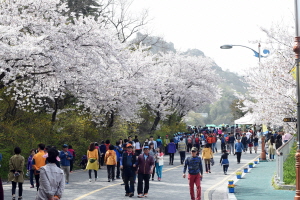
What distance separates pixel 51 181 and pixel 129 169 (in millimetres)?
7231

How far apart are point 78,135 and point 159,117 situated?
17747 mm

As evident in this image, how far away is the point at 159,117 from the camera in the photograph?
43.8 metres

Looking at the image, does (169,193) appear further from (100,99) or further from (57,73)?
(100,99)

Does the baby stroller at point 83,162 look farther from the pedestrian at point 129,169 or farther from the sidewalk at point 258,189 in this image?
the pedestrian at point 129,169

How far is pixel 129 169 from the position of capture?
14.6 meters

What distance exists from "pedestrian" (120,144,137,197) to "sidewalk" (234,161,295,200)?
3413 millimetres

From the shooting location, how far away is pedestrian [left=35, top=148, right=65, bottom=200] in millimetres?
7475

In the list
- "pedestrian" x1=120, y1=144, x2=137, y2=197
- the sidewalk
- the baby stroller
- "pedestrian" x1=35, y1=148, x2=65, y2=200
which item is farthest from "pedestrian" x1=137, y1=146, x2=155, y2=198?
the baby stroller

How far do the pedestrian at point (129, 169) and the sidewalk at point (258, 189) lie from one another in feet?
11.2

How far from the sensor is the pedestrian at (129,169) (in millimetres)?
14516

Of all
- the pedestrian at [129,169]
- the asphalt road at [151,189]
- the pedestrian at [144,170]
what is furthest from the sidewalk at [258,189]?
the pedestrian at [129,169]

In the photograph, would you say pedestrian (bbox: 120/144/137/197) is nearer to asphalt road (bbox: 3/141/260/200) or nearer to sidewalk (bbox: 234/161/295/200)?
asphalt road (bbox: 3/141/260/200)

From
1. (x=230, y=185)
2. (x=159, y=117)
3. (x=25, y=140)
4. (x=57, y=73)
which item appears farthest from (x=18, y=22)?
(x=159, y=117)

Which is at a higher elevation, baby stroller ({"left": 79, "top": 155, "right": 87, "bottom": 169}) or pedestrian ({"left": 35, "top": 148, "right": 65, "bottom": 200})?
pedestrian ({"left": 35, "top": 148, "right": 65, "bottom": 200})
